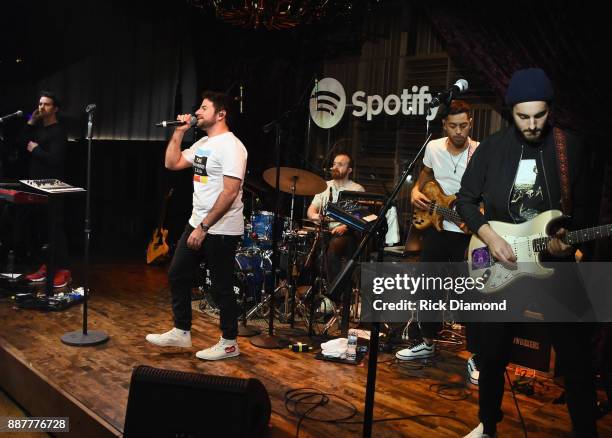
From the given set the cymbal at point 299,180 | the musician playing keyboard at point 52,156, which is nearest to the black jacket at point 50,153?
the musician playing keyboard at point 52,156

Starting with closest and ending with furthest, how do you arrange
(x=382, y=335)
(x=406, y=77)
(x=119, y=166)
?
(x=382, y=335) → (x=406, y=77) → (x=119, y=166)

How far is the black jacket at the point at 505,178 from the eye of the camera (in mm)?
2422

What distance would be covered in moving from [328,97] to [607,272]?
3666 mm

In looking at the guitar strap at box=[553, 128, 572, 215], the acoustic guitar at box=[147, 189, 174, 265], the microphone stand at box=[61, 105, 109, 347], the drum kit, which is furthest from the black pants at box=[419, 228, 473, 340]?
the acoustic guitar at box=[147, 189, 174, 265]

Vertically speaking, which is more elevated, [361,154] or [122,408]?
[361,154]

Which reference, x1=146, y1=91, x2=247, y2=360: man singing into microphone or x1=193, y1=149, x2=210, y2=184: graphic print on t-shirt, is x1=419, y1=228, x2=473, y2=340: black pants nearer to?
x1=146, y1=91, x2=247, y2=360: man singing into microphone

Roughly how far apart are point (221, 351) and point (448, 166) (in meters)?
1.94

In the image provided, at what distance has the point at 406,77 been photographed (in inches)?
236

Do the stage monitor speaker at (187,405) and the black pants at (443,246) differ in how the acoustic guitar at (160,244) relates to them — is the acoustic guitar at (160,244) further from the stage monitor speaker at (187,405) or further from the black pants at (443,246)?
the stage monitor speaker at (187,405)

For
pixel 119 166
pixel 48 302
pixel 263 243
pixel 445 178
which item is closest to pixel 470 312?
pixel 445 178

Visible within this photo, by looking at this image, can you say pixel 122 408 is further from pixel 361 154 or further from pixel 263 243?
pixel 361 154

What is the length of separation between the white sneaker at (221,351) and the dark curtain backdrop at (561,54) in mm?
2503

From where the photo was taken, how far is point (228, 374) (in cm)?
377

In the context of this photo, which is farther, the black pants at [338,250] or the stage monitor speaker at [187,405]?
the black pants at [338,250]
